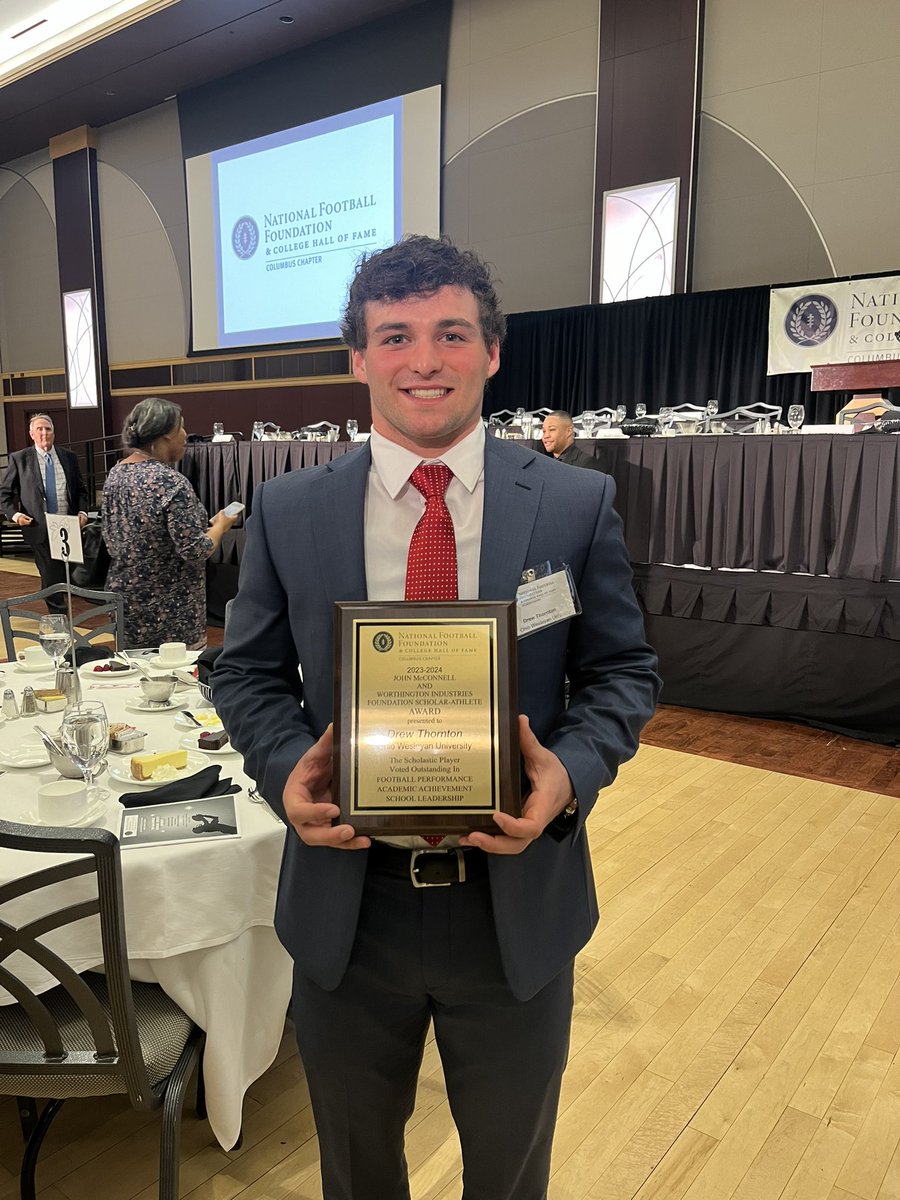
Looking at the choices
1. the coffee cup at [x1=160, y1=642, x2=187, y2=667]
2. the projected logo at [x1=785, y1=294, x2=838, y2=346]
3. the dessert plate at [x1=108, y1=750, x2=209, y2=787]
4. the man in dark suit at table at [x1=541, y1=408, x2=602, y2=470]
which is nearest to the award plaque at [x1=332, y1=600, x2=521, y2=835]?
the dessert plate at [x1=108, y1=750, x2=209, y2=787]

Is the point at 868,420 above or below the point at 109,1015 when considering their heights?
above

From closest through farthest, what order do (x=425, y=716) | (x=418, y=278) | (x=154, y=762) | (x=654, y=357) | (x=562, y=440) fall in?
(x=425, y=716), (x=418, y=278), (x=154, y=762), (x=562, y=440), (x=654, y=357)

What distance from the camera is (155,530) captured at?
3.14 metres

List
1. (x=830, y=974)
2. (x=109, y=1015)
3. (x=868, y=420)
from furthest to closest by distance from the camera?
(x=868, y=420), (x=830, y=974), (x=109, y=1015)

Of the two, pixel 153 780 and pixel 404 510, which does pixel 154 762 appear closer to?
pixel 153 780

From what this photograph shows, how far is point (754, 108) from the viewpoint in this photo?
20.8 feet

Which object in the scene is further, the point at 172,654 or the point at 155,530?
the point at 155,530

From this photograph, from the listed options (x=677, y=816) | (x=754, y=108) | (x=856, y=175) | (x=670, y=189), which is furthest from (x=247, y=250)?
(x=677, y=816)

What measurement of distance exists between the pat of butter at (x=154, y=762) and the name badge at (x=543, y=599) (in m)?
1.09

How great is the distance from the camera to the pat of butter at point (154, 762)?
5.82ft

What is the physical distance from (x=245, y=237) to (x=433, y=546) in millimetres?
9488

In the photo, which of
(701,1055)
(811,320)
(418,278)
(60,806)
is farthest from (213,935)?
(811,320)

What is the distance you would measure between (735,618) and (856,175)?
373 cm

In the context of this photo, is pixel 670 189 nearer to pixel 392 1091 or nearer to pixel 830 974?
pixel 830 974
